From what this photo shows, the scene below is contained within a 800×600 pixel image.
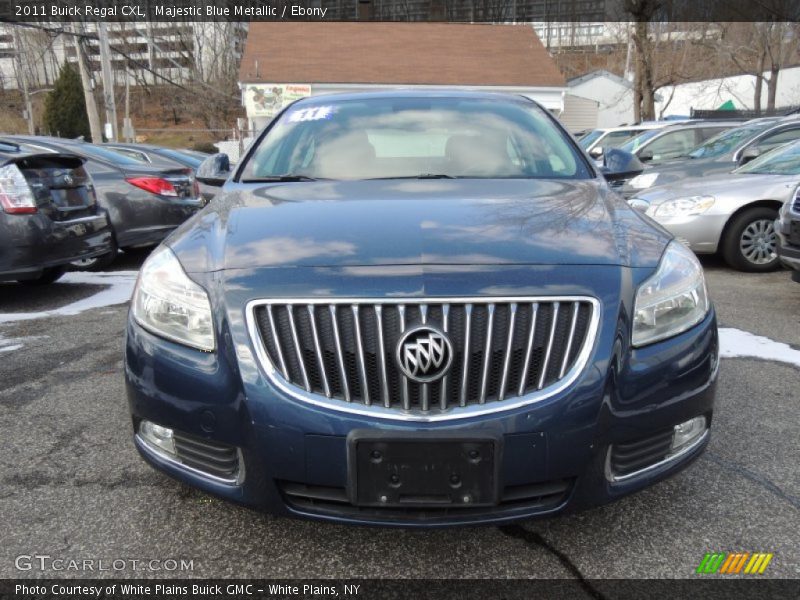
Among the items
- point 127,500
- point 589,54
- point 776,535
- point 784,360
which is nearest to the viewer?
point 776,535

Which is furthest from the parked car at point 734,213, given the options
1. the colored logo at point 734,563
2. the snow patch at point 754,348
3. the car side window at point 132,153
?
the car side window at point 132,153

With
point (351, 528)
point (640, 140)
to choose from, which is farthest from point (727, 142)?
point (351, 528)

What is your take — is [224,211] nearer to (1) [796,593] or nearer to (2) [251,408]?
(2) [251,408]

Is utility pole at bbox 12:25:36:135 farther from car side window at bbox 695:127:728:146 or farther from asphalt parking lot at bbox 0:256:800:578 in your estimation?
asphalt parking lot at bbox 0:256:800:578

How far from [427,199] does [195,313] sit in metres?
0.95

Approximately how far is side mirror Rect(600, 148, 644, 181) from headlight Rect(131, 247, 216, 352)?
2.14 meters

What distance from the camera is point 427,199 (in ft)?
7.95

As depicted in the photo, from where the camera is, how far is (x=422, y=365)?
173cm

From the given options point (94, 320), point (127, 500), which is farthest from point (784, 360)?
point (94, 320)

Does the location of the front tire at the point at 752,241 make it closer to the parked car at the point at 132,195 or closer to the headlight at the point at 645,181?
the headlight at the point at 645,181

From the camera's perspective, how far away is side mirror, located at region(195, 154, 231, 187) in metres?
3.41

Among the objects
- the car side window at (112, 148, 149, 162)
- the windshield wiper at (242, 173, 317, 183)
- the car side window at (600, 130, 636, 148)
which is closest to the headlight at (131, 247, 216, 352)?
the windshield wiper at (242, 173, 317, 183)

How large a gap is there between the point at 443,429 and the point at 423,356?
0.65ft

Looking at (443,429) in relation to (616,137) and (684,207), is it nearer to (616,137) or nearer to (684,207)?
(684,207)
